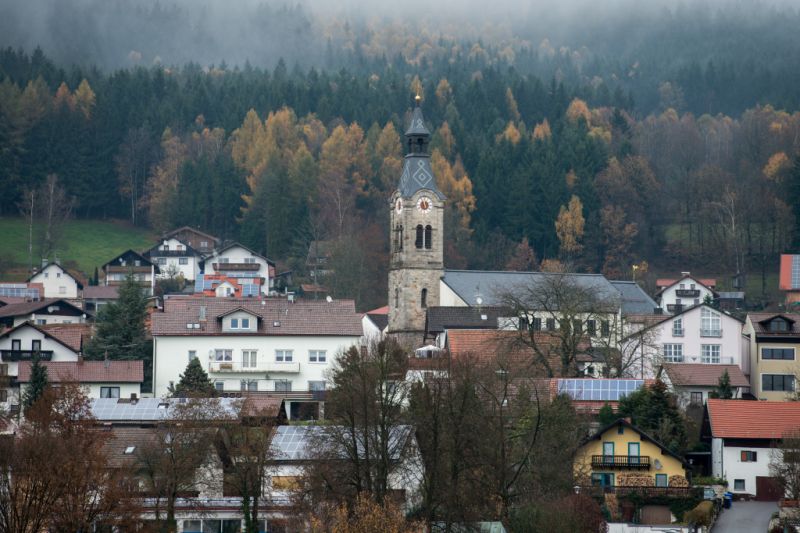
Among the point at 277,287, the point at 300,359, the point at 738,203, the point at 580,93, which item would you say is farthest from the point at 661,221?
the point at 300,359

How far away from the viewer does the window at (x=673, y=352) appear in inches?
3401

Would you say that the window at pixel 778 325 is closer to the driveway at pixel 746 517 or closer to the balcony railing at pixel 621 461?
the driveway at pixel 746 517

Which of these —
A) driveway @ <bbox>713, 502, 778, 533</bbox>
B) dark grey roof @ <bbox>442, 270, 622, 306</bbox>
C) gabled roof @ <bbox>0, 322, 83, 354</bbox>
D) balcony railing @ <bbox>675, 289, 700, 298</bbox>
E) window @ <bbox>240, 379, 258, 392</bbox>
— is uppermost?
balcony railing @ <bbox>675, 289, 700, 298</bbox>

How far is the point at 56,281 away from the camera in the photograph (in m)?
121

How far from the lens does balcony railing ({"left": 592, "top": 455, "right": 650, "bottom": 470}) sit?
209 feet

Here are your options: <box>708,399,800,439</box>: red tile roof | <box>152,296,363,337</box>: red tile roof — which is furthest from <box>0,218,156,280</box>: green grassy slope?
<box>708,399,800,439</box>: red tile roof

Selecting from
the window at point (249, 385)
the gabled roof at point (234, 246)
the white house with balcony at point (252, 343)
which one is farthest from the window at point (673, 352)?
the gabled roof at point (234, 246)

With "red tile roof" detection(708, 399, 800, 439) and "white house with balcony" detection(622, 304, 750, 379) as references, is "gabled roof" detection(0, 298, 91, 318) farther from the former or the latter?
"red tile roof" detection(708, 399, 800, 439)

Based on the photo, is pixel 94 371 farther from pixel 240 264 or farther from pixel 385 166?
pixel 385 166

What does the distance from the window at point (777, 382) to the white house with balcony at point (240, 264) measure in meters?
52.4

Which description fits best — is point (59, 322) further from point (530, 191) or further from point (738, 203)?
point (738, 203)

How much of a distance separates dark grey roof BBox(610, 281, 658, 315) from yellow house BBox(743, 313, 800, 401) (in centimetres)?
1821

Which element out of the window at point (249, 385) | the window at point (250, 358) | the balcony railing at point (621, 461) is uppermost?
the window at point (250, 358)

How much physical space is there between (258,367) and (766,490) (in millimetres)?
26726
